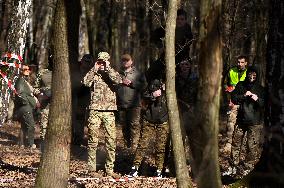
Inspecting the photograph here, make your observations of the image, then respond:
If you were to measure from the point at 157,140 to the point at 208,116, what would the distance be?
17.0 ft

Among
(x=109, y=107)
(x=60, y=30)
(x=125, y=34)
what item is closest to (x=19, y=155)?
(x=109, y=107)

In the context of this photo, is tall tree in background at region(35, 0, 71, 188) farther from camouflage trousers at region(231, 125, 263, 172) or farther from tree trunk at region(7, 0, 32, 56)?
tree trunk at region(7, 0, 32, 56)

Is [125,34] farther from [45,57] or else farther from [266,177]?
[266,177]

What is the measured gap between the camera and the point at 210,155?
18.9 feet

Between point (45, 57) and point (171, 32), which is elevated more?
point (45, 57)

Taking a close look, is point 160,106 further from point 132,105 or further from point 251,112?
point 132,105

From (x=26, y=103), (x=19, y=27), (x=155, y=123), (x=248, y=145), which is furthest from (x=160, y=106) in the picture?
(x=19, y=27)

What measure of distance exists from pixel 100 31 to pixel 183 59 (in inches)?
805

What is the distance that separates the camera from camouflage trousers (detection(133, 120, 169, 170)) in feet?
35.8

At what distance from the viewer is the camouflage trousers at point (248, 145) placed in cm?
1100

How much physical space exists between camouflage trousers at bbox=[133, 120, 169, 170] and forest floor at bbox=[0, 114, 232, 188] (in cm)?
31

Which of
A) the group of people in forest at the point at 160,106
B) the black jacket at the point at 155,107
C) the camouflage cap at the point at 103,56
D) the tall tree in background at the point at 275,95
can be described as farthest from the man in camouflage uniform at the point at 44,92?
the tall tree in background at the point at 275,95

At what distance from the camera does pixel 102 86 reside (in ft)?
36.2

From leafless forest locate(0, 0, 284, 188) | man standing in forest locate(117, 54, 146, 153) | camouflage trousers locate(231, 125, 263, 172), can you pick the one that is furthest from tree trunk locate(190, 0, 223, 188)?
man standing in forest locate(117, 54, 146, 153)
